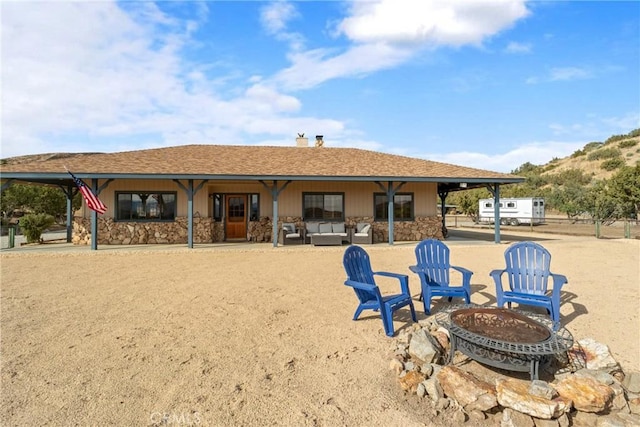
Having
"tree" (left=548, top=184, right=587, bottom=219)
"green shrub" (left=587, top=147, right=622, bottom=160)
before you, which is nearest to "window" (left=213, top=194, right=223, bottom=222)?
"tree" (left=548, top=184, right=587, bottom=219)

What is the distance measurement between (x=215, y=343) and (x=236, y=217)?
9.94 m

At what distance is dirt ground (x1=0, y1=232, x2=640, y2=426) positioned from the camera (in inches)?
95.5

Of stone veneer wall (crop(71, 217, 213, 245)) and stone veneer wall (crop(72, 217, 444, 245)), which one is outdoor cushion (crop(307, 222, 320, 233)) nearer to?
stone veneer wall (crop(72, 217, 444, 245))

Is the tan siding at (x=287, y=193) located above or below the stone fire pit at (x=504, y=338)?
above

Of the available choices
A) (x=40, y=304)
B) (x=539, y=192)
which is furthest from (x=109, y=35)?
(x=539, y=192)

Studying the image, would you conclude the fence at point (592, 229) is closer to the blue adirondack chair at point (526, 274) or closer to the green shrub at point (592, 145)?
the blue adirondack chair at point (526, 274)

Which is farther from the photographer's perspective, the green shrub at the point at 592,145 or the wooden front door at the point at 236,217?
the green shrub at the point at 592,145

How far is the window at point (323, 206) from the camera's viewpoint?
13.1 metres

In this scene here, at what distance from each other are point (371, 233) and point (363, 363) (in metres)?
9.30

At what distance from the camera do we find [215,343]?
357 centimetres

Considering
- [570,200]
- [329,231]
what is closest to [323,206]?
[329,231]

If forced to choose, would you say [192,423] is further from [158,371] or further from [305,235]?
[305,235]

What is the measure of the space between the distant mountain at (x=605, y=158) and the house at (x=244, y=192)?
144 ft

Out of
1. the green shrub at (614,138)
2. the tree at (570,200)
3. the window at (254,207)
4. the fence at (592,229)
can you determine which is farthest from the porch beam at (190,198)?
the green shrub at (614,138)
